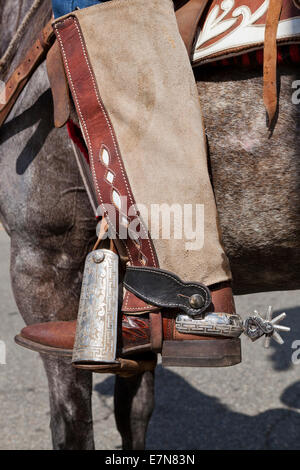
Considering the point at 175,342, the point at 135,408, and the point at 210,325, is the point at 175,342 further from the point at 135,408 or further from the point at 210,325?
the point at 135,408

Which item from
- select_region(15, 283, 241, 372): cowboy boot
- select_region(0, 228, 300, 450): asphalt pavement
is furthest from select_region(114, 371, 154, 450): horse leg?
select_region(15, 283, 241, 372): cowboy boot

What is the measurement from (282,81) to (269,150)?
0.18m

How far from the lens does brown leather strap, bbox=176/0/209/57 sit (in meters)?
1.43

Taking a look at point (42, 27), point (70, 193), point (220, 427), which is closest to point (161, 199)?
point (70, 193)

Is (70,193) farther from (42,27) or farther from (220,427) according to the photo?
(220,427)

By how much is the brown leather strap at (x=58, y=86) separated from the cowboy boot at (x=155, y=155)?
0.08 meters

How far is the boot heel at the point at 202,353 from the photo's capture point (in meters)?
1.40

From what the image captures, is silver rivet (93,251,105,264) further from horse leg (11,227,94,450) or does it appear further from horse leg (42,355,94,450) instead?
horse leg (42,355,94,450)

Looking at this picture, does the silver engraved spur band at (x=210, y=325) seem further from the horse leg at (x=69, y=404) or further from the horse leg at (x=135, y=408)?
the horse leg at (x=135, y=408)

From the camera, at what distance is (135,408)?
2.40 meters

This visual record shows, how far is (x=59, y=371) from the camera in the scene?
1.87 metres

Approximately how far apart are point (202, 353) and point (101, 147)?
61 cm

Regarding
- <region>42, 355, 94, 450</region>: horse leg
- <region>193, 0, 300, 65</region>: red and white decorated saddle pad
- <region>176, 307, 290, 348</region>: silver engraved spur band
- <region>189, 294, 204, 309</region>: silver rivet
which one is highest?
<region>193, 0, 300, 65</region>: red and white decorated saddle pad

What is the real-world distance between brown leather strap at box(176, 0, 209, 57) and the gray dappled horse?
0.10 meters
